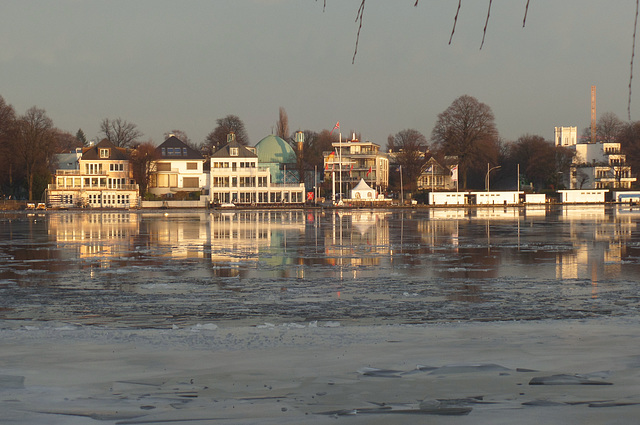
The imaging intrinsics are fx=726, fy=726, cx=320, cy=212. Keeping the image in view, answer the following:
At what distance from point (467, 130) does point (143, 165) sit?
48846mm

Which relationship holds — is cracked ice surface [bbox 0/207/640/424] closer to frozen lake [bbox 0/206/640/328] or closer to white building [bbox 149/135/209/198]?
frozen lake [bbox 0/206/640/328]

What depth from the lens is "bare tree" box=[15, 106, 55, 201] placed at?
9975cm

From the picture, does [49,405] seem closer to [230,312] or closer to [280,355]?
[280,355]

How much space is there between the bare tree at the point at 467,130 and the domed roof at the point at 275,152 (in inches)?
1348

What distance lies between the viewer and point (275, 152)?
13538 cm

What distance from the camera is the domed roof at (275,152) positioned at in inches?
5305

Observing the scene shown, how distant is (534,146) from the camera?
12512cm

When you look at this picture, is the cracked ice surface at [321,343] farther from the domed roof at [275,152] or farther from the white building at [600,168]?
the white building at [600,168]

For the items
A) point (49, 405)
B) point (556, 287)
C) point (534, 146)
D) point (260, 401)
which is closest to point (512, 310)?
point (556, 287)

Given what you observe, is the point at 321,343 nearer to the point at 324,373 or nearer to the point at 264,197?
the point at 324,373

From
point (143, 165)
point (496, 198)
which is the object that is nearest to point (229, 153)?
point (143, 165)

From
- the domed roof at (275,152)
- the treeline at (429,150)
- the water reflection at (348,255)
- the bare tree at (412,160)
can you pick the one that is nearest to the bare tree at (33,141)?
the treeline at (429,150)

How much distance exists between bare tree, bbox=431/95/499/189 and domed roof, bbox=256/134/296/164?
34251 mm

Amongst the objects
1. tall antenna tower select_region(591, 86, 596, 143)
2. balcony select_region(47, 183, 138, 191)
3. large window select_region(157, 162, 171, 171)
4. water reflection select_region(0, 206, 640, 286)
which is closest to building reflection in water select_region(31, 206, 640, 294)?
water reflection select_region(0, 206, 640, 286)
